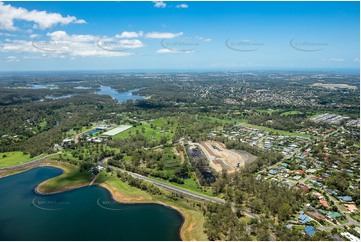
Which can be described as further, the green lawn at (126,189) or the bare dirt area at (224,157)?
the bare dirt area at (224,157)

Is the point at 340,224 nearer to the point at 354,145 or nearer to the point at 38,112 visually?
the point at 354,145

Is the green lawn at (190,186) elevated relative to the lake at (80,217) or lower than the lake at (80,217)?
elevated

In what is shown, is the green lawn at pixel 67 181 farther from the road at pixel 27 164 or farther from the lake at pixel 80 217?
the road at pixel 27 164

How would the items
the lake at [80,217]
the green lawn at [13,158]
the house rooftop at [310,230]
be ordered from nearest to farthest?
the house rooftop at [310,230] → the lake at [80,217] → the green lawn at [13,158]

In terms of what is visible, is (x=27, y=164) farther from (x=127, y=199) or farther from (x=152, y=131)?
(x=152, y=131)

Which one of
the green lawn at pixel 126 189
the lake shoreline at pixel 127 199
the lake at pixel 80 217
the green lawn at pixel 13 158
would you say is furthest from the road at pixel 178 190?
the green lawn at pixel 13 158

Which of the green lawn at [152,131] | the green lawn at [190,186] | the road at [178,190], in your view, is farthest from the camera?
the green lawn at [152,131]

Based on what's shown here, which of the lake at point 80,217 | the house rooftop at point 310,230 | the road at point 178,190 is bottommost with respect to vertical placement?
the lake at point 80,217
